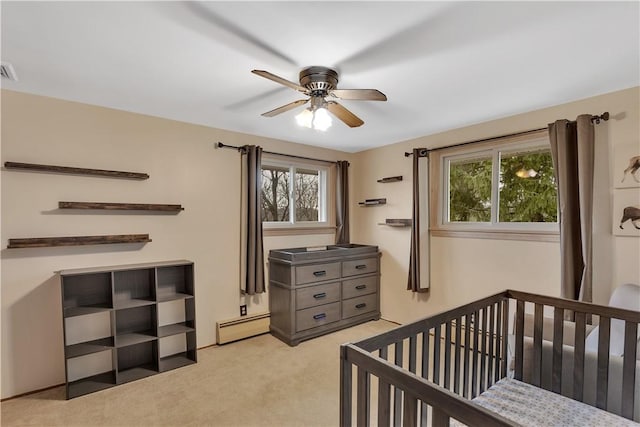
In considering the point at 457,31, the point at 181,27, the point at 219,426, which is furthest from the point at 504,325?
the point at 181,27

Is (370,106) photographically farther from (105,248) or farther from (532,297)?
(105,248)

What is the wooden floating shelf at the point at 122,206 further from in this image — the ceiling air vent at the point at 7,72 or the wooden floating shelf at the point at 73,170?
the ceiling air vent at the point at 7,72

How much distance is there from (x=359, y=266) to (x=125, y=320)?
2.50 m

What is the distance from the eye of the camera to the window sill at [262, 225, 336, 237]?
12.4 feet

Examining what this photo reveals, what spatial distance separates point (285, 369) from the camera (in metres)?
2.82

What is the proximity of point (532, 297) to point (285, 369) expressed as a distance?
2.02 metres

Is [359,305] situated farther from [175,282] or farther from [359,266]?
[175,282]

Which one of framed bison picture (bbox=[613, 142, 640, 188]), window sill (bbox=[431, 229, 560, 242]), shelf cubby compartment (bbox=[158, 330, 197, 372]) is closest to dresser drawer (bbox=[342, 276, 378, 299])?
window sill (bbox=[431, 229, 560, 242])

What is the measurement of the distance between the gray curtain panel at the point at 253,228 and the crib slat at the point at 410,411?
2537 mm

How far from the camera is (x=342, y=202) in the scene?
432 cm

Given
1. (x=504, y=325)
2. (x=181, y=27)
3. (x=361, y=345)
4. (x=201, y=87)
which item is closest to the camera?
(x=361, y=345)

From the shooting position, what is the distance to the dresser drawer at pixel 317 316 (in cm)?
340

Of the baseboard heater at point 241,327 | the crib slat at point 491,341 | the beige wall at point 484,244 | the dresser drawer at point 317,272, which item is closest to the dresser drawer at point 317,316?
the dresser drawer at point 317,272

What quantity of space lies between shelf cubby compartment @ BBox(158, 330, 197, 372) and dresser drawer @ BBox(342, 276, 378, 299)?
67.2 inches
